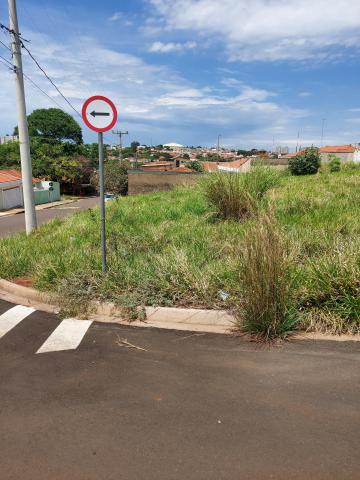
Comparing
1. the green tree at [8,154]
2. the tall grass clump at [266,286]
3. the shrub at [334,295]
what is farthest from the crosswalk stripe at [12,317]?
the green tree at [8,154]

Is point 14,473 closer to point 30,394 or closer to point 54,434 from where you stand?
point 54,434

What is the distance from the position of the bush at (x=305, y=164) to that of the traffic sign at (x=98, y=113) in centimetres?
2514

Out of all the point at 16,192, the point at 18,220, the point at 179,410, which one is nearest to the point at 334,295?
the point at 179,410

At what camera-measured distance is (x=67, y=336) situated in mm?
4203

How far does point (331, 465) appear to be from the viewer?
7.25 ft

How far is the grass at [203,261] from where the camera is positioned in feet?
13.3

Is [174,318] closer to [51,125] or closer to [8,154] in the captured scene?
[8,154]

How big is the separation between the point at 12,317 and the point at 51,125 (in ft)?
207

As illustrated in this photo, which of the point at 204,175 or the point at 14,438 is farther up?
the point at 204,175

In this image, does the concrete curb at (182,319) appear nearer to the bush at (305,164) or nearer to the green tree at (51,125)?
the bush at (305,164)

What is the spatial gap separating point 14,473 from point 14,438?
317 millimetres

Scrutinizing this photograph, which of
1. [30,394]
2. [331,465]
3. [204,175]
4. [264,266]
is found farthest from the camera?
[204,175]

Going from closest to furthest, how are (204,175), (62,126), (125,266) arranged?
(125,266) < (204,175) < (62,126)

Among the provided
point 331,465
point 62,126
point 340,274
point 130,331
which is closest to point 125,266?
point 130,331
